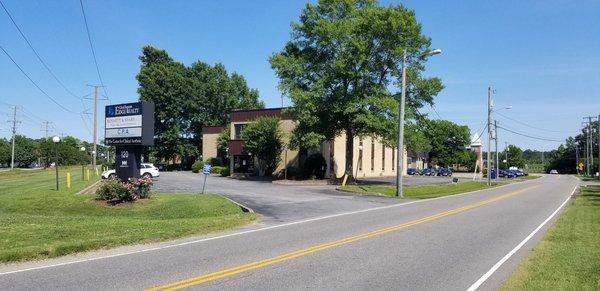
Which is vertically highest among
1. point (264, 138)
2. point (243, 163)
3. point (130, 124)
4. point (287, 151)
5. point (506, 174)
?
point (264, 138)

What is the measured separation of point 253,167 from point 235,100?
29497 millimetres

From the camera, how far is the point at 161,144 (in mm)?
78125

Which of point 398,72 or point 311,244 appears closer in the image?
point 311,244

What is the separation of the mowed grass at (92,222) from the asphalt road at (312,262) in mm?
1176

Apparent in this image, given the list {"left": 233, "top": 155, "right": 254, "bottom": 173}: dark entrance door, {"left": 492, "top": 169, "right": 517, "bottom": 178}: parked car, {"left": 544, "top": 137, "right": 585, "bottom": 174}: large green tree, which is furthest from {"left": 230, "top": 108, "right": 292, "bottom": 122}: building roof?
{"left": 544, "top": 137, "right": 585, "bottom": 174}: large green tree

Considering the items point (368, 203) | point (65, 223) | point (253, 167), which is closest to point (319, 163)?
point (253, 167)

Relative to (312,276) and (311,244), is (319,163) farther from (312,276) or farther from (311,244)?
(312,276)

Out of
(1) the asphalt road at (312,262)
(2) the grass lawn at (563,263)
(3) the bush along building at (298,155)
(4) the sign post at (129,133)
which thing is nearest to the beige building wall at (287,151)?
(3) the bush along building at (298,155)

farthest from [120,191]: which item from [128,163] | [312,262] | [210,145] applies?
[210,145]

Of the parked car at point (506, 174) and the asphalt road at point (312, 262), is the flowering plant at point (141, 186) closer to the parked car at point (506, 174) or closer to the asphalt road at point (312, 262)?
the asphalt road at point (312, 262)

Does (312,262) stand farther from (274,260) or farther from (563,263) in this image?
(563,263)

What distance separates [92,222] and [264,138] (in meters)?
32.3

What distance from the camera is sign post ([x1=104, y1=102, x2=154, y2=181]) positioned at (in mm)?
24922

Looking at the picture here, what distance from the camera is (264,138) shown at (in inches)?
1901
